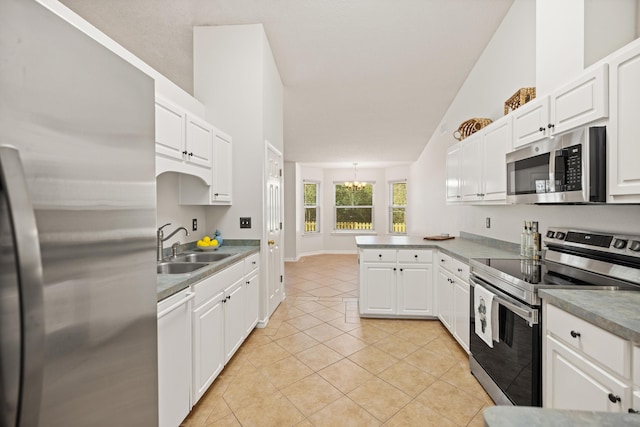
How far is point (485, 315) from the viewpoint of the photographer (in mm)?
2111

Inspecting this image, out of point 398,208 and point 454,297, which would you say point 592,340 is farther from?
point 398,208

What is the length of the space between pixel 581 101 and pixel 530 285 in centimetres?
103

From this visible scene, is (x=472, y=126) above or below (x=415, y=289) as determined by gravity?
above

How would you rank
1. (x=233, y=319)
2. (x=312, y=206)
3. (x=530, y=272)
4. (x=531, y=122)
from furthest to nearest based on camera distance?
1. (x=312, y=206)
2. (x=233, y=319)
3. (x=531, y=122)
4. (x=530, y=272)

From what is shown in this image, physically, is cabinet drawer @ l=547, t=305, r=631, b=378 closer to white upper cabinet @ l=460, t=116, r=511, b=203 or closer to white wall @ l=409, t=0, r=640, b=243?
white wall @ l=409, t=0, r=640, b=243

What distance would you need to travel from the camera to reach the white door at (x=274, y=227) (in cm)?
358

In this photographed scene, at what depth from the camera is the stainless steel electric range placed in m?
1.63

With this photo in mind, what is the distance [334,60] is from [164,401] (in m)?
3.93

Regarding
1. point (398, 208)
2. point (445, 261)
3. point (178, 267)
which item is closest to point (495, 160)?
point (445, 261)

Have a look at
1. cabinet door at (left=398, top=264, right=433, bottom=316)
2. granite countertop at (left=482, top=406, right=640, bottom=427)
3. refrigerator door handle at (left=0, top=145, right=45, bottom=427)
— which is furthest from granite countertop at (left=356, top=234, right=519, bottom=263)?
refrigerator door handle at (left=0, top=145, right=45, bottom=427)

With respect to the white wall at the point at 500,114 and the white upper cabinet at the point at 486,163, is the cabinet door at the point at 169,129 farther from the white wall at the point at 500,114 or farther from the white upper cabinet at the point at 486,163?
the white wall at the point at 500,114

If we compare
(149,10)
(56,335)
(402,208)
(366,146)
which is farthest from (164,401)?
(402,208)

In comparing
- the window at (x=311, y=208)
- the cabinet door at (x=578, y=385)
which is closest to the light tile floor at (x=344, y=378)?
the cabinet door at (x=578, y=385)

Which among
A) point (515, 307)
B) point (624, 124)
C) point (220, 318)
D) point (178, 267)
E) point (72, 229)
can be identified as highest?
point (624, 124)
